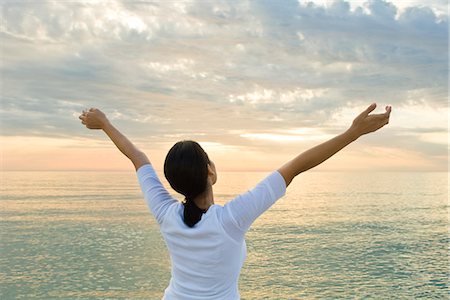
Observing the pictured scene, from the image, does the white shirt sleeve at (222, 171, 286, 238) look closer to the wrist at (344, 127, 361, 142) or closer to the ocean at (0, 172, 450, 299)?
the wrist at (344, 127, 361, 142)

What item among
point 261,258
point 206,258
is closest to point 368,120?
point 206,258

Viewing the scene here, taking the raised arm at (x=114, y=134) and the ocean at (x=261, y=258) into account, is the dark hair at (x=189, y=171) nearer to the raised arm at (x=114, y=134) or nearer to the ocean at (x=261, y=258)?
the raised arm at (x=114, y=134)

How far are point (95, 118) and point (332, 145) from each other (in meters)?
1.42

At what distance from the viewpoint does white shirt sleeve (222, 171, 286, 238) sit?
1.95 meters

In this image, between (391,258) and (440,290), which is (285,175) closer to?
(440,290)

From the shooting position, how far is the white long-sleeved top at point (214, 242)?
6.44 ft

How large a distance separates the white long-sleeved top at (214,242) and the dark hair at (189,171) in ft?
0.20

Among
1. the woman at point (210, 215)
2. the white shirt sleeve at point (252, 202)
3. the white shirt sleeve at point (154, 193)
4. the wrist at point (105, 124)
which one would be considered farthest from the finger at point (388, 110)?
the wrist at point (105, 124)

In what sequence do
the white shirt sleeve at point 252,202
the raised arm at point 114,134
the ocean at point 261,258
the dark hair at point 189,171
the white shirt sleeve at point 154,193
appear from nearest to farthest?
the white shirt sleeve at point 252,202
the dark hair at point 189,171
the white shirt sleeve at point 154,193
the raised arm at point 114,134
the ocean at point 261,258

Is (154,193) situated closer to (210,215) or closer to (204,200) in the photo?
(204,200)

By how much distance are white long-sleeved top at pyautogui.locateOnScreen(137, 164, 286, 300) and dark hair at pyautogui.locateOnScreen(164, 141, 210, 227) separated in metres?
0.06

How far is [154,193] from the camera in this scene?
2348 mm

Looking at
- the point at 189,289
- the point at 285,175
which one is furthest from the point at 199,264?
the point at 285,175

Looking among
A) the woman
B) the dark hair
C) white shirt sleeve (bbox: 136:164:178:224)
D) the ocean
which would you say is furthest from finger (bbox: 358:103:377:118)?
the ocean
